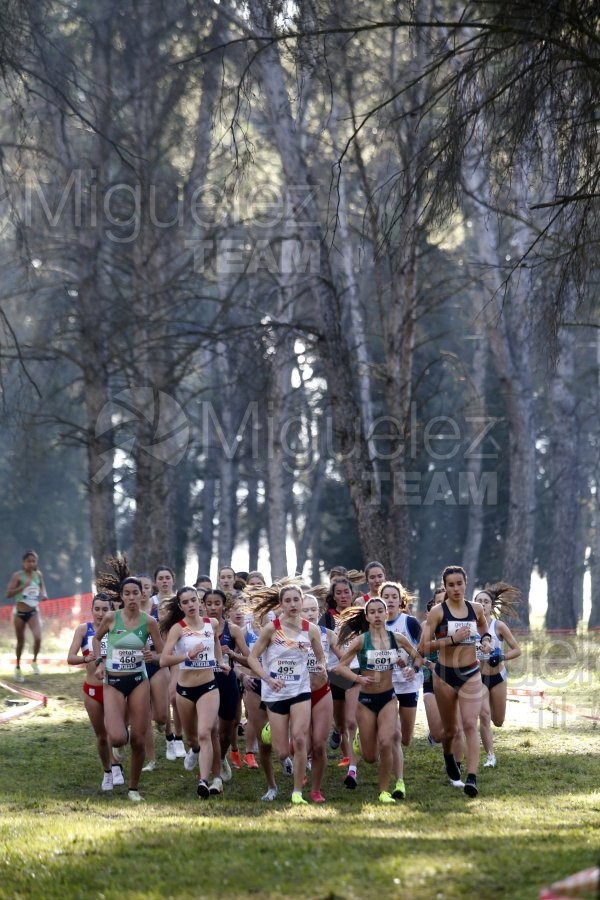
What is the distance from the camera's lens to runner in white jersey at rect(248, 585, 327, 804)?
11352 millimetres

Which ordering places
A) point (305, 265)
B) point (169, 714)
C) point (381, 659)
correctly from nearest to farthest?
point (381, 659) < point (169, 714) < point (305, 265)

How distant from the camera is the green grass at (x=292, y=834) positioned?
25.4 feet

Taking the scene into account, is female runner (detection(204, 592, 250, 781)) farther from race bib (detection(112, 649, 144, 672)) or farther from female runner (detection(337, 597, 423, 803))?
female runner (detection(337, 597, 423, 803))

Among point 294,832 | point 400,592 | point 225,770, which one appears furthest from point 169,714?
point 294,832

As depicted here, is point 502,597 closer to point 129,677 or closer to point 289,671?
point 289,671

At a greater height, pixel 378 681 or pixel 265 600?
pixel 265 600

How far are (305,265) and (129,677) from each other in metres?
11.8

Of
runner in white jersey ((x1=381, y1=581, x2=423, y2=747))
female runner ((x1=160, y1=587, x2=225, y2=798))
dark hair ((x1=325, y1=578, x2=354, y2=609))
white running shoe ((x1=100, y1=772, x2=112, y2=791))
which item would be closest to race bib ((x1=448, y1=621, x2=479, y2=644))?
runner in white jersey ((x1=381, y1=581, x2=423, y2=747))

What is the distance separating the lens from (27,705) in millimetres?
18172

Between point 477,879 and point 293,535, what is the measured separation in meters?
49.4

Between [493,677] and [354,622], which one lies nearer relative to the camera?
[354,622]

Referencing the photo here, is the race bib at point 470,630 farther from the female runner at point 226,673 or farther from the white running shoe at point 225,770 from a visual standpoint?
the white running shoe at point 225,770

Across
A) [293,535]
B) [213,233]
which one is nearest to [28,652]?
[213,233]

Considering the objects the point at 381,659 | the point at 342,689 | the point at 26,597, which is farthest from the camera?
the point at 26,597
